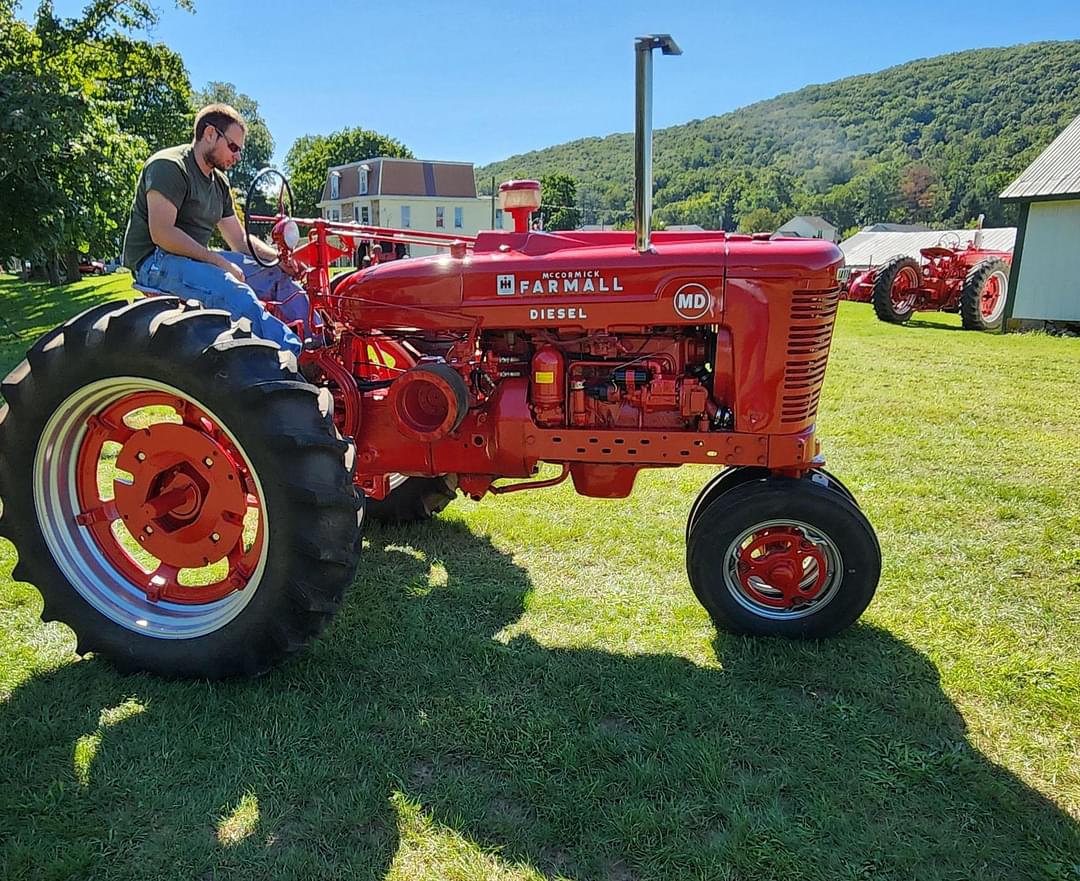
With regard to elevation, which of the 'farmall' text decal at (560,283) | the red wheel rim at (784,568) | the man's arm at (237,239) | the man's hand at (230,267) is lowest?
the red wheel rim at (784,568)

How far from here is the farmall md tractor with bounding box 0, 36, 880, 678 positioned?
9.32ft

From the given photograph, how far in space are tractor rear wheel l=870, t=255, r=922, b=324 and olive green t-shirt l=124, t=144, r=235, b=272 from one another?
14266 mm

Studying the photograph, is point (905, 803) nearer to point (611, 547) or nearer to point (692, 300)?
point (692, 300)

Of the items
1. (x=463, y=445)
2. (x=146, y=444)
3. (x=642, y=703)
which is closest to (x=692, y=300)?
(x=463, y=445)

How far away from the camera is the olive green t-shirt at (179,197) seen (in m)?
3.61

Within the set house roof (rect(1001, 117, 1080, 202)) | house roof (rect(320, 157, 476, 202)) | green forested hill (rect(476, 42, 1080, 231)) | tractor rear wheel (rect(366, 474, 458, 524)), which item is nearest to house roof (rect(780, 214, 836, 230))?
green forested hill (rect(476, 42, 1080, 231))

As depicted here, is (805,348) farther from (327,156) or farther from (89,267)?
(327,156)

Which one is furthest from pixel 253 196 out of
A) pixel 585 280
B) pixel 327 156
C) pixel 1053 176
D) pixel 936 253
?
pixel 327 156

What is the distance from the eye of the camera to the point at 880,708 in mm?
2875

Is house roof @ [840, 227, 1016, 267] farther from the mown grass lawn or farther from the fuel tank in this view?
the fuel tank

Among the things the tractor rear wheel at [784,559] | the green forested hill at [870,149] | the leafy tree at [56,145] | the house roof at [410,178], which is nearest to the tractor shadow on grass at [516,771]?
the tractor rear wheel at [784,559]

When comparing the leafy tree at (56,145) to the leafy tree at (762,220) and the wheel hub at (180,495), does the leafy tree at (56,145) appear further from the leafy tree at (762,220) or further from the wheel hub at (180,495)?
the leafy tree at (762,220)

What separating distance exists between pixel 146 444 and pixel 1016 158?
9289 centimetres

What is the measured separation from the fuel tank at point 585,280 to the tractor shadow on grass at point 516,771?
51.8 inches
